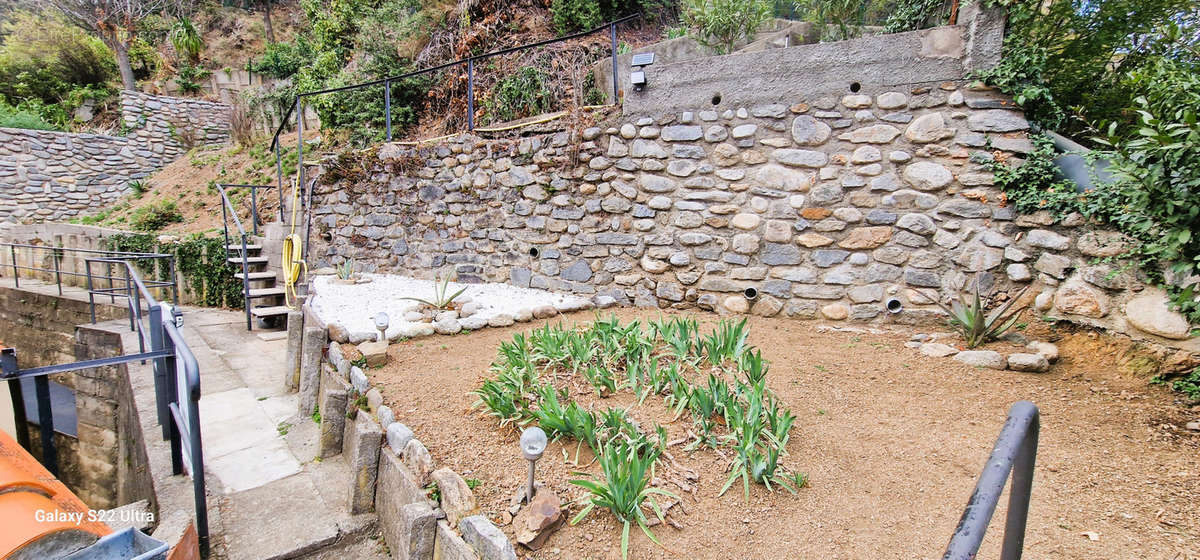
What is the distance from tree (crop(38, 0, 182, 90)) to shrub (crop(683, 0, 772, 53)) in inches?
617

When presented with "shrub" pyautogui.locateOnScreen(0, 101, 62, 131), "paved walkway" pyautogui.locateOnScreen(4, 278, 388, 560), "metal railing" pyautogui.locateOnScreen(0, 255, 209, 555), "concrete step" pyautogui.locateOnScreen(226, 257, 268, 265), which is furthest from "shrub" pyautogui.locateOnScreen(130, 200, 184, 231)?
"metal railing" pyautogui.locateOnScreen(0, 255, 209, 555)

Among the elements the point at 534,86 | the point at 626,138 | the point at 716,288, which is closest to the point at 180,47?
the point at 534,86

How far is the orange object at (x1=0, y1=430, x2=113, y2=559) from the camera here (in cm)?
162

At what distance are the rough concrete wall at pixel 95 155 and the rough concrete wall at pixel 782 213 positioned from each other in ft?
36.9

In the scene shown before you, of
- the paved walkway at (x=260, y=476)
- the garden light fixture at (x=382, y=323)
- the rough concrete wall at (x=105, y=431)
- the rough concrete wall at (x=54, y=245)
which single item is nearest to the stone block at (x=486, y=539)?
the paved walkway at (x=260, y=476)

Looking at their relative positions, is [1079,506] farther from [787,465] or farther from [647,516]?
[647,516]

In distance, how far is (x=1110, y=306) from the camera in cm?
313

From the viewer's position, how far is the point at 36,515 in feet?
5.63

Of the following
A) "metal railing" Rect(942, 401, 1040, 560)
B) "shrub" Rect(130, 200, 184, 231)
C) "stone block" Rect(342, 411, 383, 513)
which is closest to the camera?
"metal railing" Rect(942, 401, 1040, 560)

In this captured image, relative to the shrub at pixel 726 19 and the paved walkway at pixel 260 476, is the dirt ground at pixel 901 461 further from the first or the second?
the shrub at pixel 726 19

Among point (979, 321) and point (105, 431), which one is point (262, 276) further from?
point (979, 321)

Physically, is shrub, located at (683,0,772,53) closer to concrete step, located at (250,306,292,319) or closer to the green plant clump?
the green plant clump

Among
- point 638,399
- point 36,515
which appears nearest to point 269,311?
point 36,515

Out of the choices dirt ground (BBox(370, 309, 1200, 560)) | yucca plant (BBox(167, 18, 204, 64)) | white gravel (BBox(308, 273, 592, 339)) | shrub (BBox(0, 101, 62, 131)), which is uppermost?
yucca plant (BBox(167, 18, 204, 64))
